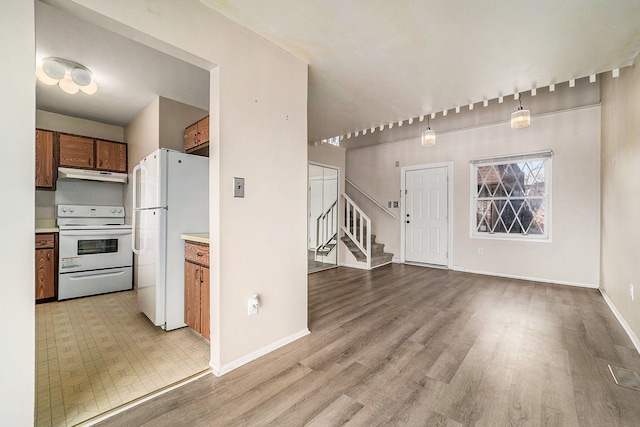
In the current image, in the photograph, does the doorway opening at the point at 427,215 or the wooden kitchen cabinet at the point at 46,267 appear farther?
the doorway opening at the point at 427,215

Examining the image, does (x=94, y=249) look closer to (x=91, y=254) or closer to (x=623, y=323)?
(x=91, y=254)

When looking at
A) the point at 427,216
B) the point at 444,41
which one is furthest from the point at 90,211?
the point at 427,216

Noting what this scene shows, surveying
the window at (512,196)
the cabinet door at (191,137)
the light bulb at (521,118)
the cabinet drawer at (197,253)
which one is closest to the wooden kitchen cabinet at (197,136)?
the cabinet door at (191,137)

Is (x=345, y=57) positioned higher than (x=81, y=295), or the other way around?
(x=345, y=57)

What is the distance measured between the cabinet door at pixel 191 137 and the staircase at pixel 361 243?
331cm

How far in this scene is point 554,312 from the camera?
2996mm

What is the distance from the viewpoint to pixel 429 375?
72.5 inches

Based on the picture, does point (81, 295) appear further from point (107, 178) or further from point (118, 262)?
point (107, 178)

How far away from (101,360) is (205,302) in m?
0.82

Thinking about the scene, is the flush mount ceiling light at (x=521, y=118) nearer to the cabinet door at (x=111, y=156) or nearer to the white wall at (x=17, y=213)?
the white wall at (x=17, y=213)

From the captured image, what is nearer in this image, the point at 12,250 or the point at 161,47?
the point at 12,250

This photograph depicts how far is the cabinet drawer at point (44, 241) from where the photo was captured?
3372mm

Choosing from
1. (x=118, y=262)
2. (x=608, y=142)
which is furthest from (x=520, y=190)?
(x=118, y=262)

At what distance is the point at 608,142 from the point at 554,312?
226 cm
